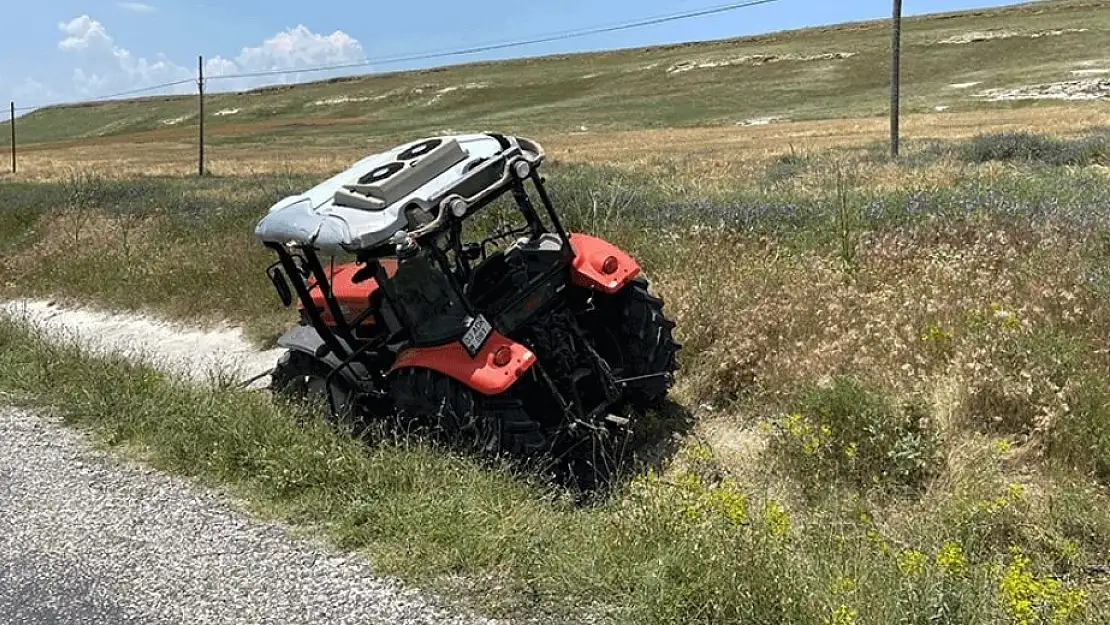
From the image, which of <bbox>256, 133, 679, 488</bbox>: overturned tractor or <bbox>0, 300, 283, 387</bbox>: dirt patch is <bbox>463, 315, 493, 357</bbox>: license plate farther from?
<bbox>0, 300, 283, 387</bbox>: dirt patch

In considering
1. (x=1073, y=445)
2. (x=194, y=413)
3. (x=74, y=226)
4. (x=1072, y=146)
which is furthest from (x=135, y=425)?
(x=1072, y=146)

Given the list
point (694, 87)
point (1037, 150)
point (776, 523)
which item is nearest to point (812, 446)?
point (776, 523)

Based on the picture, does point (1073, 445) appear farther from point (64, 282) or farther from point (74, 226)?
point (74, 226)

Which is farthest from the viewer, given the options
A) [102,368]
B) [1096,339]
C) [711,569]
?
[102,368]

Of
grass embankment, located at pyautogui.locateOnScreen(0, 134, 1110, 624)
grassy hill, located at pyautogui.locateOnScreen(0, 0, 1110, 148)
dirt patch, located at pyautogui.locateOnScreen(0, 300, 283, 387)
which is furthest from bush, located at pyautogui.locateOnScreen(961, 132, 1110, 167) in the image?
grassy hill, located at pyautogui.locateOnScreen(0, 0, 1110, 148)

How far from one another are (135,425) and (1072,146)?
55.4ft

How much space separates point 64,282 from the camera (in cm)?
1374

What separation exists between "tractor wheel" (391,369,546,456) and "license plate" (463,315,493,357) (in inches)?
9.1

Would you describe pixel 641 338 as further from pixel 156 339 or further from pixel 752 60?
pixel 752 60

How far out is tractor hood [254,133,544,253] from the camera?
519cm

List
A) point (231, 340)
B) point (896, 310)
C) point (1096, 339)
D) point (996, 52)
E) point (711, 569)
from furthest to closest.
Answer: point (996, 52) → point (231, 340) → point (896, 310) → point (1096, 339) → point (711, 569)

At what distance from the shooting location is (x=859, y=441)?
18.2 ft

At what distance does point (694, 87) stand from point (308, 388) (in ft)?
238

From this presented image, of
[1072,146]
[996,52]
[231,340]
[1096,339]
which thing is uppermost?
[1096,339]
